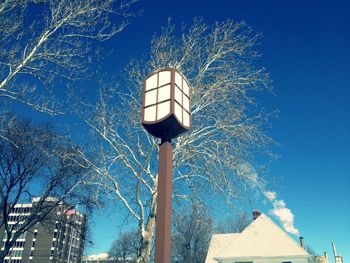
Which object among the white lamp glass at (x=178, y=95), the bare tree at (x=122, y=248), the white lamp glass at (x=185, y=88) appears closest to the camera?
the white lamp glass at (x=178, y=95)

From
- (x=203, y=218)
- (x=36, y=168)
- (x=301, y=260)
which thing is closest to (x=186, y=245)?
(x=301, y=260)

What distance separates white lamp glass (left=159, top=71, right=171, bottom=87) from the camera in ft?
10.6

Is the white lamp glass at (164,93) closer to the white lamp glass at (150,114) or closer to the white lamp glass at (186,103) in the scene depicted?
the white lamp glass at (150,114)

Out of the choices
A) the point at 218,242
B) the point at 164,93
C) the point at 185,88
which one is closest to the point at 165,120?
the point at 164,93

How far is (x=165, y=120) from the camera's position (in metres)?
3.01

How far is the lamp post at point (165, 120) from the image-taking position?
2744 mm

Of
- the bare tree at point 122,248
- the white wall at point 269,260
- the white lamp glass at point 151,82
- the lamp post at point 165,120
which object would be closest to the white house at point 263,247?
the white wall at point 269,260

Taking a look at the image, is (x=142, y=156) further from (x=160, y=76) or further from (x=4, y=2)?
(x=160, y=76)

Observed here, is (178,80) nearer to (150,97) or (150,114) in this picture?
(150,97)

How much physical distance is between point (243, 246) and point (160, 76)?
903 inches

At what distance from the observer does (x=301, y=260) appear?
21.7 meters

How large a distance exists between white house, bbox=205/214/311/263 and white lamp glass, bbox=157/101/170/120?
2210 centimetres

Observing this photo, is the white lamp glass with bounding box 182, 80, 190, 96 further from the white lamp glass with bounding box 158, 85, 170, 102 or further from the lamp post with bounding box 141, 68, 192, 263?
the white lamp glass with bounding box 158, 85, 170, 102

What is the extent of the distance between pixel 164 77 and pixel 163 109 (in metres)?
0.40
